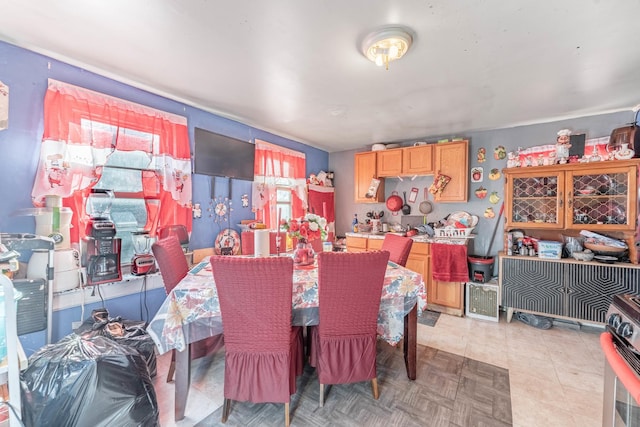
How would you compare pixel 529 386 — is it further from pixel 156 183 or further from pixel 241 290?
pixel 156 183

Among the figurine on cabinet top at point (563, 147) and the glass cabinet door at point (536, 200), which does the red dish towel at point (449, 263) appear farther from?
the figurine on cabinet top at point (563, 147)

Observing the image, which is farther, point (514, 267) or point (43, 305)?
point (514, 267)

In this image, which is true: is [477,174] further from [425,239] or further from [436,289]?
[436,289]

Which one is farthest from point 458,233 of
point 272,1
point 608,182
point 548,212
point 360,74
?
point 272,1

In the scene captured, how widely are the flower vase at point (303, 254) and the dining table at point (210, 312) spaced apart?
10 centimetres

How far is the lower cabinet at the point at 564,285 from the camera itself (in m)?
2.46

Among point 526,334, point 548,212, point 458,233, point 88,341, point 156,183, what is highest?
point 156,183

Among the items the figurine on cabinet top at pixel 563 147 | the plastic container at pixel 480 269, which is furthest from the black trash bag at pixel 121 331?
the figurine on cabinet top at pixel 563 147

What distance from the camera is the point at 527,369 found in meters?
2.10

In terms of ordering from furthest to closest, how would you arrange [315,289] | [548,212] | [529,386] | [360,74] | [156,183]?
[548,212] → [156,183] → [360,74] → [529,386] → [315,289]

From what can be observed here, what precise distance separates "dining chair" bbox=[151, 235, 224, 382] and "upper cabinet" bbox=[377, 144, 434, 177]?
309 cm

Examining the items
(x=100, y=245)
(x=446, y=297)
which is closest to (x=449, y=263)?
(x=446, y=297)

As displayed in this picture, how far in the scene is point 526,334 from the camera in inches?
107

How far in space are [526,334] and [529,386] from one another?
1.02 metres
